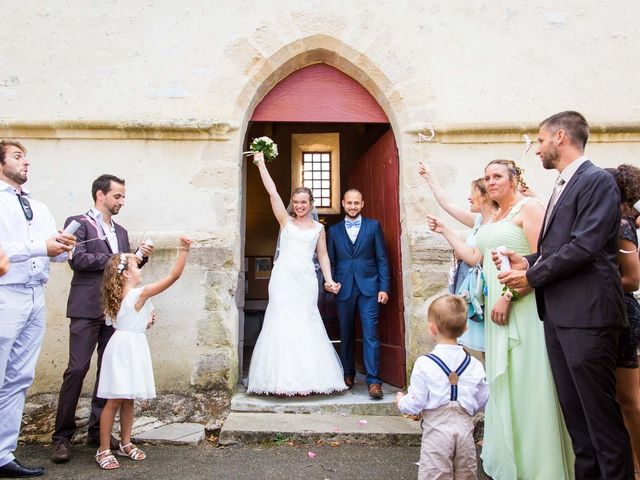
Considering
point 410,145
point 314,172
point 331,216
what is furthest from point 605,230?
point 314,172

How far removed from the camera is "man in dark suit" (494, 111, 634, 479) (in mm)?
2545

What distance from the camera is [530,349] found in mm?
3107

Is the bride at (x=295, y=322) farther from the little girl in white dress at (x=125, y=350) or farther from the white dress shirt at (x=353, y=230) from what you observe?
the little girl in white dress at (x=125, y=350)

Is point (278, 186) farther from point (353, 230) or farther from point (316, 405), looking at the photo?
point (316, 405)

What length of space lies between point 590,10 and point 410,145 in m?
2.37

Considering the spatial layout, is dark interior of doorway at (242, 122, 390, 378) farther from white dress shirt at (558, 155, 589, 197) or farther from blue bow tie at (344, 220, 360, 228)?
white dress shirt at (558, 155, 589, 197)

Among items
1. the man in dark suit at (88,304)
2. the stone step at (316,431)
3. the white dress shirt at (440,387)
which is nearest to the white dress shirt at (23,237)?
the man in dark suit at (88,304)

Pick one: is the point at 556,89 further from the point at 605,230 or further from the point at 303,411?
the point at 303,411

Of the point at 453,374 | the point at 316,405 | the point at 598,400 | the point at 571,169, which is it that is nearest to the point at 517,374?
the point at 598,400

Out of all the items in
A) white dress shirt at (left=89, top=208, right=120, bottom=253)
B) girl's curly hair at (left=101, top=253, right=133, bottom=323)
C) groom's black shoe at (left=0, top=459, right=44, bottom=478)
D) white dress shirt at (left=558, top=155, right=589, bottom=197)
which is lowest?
groom's black shoe at (left=0, top=459, right=44, bottom=478)

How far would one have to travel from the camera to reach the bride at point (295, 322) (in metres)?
4.59

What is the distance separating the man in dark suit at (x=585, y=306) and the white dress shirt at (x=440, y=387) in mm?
553

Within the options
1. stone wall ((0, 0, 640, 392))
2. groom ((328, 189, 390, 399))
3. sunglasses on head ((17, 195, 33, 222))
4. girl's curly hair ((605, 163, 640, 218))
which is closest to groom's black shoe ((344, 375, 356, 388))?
groom ((328, 189, 390, 399))

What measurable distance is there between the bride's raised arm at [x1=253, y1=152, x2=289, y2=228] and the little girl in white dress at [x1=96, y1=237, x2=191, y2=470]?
145cm
